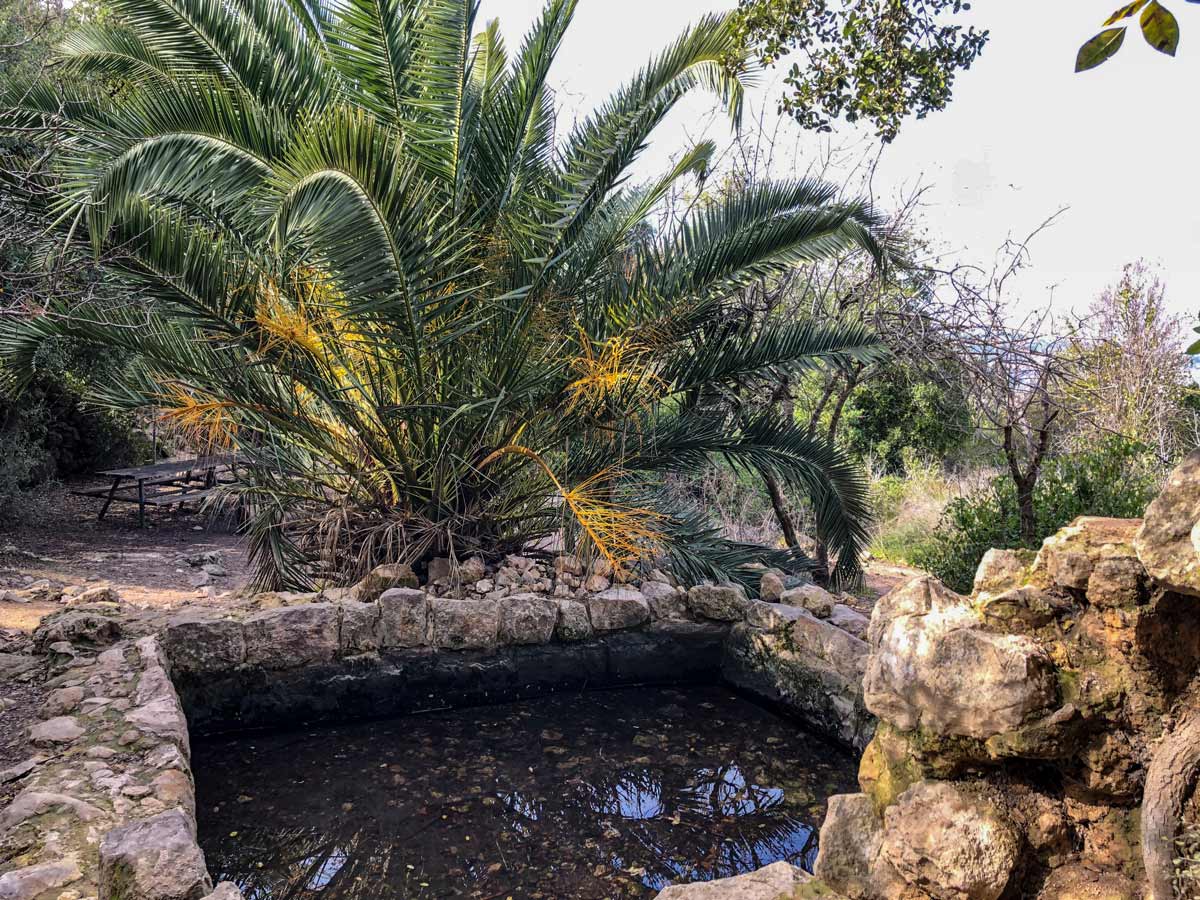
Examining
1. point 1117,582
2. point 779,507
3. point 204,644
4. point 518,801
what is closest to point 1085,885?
point 1117,582

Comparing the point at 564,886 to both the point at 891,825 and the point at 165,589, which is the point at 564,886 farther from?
the point at 165,589

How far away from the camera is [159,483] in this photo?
31.7ft

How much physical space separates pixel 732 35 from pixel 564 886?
169 inches

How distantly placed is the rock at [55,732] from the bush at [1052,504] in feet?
15.8

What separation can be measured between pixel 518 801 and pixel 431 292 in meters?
2.85

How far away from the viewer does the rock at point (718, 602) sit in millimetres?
5613

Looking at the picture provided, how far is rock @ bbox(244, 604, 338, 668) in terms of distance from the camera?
4.83m

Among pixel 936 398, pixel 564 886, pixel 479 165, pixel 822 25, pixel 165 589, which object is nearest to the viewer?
pixel 564 886

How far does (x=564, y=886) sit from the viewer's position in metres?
3.36

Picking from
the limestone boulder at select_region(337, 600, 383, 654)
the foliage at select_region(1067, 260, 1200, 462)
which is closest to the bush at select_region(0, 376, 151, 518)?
the limestone boulder at select_region(337, 600, 383, 654)

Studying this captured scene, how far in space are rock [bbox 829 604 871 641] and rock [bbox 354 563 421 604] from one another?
8.36ft

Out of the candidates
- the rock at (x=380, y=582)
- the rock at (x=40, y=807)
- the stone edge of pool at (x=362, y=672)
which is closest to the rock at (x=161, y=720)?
the stone edge of pool at (x=362, y=672)

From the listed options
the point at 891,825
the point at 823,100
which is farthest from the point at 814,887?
the point at 823,100

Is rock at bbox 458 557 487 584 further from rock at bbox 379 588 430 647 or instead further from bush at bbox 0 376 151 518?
bush at bbox 0 376 151 518
